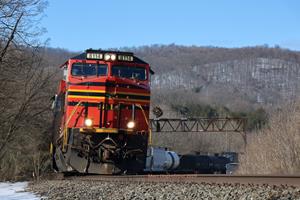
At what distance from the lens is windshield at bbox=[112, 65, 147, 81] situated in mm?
17406

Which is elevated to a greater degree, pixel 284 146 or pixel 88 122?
pixel 88 122

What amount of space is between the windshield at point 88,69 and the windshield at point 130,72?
400 mm

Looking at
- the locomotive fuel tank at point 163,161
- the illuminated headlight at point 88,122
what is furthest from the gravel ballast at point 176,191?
the locomotive fuel tank at point 163,161

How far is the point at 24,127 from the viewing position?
28047mm

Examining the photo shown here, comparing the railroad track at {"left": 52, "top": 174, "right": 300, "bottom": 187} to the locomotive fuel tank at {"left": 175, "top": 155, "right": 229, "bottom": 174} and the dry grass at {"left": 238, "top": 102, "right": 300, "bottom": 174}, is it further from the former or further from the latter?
the locomotive fuel tank at {"left": 175, "top": 155, "right": 229, "bottom": 174}

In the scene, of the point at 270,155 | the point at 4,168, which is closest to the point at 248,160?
the point at 270,155

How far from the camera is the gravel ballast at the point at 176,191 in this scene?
6.77 metres

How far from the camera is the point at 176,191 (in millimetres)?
8805

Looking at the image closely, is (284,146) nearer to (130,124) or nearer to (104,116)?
(130,124)

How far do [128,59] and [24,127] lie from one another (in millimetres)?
12741

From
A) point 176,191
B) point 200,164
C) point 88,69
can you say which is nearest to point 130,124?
point 88,69

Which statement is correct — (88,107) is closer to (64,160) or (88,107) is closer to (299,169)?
(64,160)

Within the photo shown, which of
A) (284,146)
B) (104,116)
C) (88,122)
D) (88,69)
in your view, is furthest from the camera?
(284,146)

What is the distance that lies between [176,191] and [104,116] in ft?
27.7
